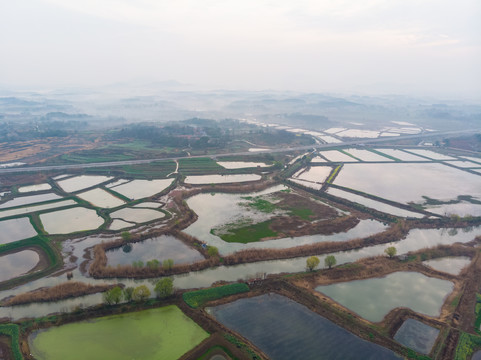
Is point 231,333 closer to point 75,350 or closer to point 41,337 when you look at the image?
point 75,350

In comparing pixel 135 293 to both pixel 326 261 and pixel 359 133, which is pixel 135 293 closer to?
pixel 326 261

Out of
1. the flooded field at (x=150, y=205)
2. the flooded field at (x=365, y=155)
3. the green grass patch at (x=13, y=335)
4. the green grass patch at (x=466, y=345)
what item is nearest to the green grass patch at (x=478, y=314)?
the green grass patch at (x=466, y=345)

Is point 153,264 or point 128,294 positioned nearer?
point 128,294

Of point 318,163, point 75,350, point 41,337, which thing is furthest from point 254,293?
point 318,163

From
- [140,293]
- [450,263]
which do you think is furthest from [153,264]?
[450,263]

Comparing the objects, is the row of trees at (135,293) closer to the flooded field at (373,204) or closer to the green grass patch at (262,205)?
the green grass patch at (262,205)

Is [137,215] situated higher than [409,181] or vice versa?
[409,181]
